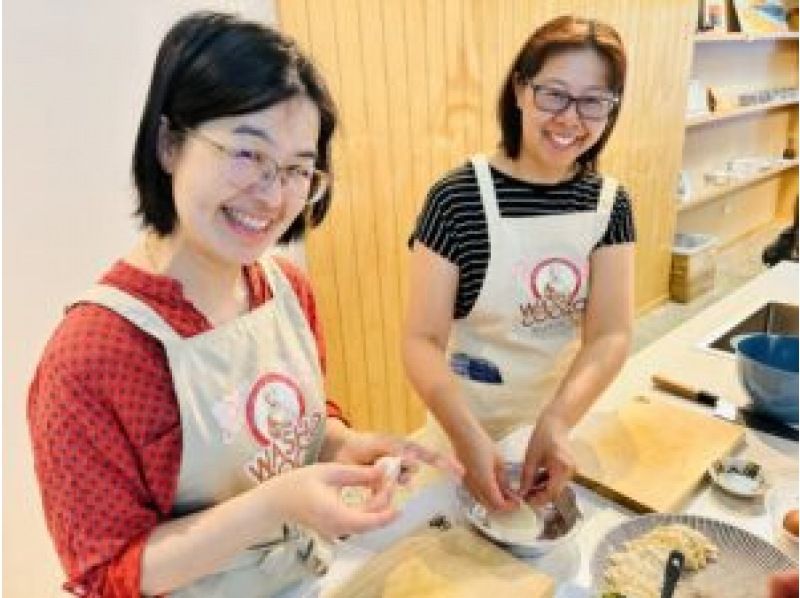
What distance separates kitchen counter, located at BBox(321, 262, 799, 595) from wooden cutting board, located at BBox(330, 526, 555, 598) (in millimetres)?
58

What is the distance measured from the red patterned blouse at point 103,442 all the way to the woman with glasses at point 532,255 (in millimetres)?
544

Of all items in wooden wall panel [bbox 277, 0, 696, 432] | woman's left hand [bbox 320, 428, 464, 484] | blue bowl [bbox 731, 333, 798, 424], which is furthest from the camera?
wooden wall panel [bbox 277, 0, 696, 432]

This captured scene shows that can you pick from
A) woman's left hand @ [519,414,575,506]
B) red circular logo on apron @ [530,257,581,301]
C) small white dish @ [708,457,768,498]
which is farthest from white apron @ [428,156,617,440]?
small white dish @ [708,457,768,498]

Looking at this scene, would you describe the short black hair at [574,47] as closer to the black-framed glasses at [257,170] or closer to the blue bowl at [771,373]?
the blue bowl at [771,373]

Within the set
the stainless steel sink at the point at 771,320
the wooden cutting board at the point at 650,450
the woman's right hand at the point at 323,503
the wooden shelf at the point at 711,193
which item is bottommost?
the wooden shelf at the point at 711,193

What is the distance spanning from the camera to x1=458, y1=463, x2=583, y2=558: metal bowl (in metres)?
0.88

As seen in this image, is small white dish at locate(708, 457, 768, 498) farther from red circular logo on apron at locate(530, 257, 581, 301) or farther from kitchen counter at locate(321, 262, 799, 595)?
red circular logo on apron at locate(530, 257, 581, 301)

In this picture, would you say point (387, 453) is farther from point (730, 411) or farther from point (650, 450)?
point (730, 411)

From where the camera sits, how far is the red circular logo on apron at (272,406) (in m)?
0.82

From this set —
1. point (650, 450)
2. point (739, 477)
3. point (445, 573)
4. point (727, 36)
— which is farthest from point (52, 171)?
point (727, 36)

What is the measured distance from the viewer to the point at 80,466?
0.66m

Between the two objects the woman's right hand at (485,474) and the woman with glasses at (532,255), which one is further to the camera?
the woman with glasses at (532,255)

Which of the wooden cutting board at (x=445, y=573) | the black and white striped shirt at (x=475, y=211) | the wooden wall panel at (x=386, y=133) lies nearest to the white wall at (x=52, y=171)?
the wooden wall panel at (x=386, y=133)

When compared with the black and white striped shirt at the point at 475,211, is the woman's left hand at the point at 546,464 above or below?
below
